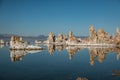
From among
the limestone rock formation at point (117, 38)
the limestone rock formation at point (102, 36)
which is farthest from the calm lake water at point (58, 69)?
the limestone rock formation at point (102, 36)

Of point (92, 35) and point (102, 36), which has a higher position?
point (92, 35)

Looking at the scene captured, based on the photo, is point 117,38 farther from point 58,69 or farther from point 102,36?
point 58,69

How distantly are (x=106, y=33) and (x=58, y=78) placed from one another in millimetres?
103258

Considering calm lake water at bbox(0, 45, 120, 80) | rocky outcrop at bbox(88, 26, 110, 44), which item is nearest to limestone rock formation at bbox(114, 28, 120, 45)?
rocky outcrop at bbox(88, 26, 110, 44)

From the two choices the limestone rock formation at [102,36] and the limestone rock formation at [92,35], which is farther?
the limestone rock formation at [92,35]

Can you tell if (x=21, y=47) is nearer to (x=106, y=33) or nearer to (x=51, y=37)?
(x=106, y=33)

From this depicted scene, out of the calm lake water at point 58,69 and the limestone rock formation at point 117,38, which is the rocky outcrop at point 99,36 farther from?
the calm lake water at point 58,69

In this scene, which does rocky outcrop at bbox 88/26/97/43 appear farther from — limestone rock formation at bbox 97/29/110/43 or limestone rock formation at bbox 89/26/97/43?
limestone rock formation at bbox 97/29/110/43

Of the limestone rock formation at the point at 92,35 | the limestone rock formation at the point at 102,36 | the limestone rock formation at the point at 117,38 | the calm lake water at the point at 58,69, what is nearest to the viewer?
the calm lake water at the point at 58,69

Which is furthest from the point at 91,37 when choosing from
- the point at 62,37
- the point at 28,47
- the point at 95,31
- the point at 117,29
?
the point at 28,47

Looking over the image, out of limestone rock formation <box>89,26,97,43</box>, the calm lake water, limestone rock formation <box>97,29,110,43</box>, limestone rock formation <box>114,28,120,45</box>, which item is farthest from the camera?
limestone rock formation <box>89,26,97,43</box>

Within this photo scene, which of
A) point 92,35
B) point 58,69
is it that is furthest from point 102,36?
point 58,69

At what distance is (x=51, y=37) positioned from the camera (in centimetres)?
15462

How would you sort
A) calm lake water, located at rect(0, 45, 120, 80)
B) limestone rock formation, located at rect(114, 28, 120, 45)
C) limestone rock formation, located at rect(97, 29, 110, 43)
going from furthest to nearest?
limestone rock formation, located at rect(97, 29, 110, 43) → limestone rock formation, located at rect(114, 28, 120, 45) → calm lake water, located at rect(0, 45, 120, 80)
